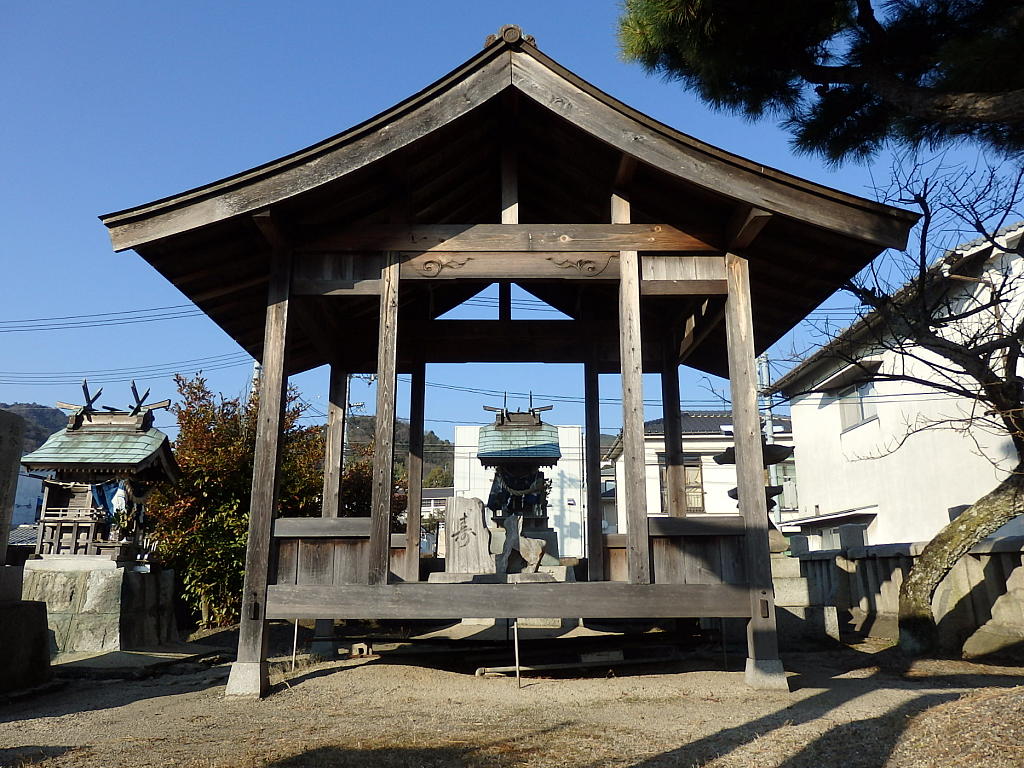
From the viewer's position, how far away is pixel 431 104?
22.8 feet

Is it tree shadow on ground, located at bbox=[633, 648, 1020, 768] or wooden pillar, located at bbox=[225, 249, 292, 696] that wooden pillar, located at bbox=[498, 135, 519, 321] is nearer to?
wooden pillar, located at bbox=[225, 249, 292, 696]

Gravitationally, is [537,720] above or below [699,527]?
below

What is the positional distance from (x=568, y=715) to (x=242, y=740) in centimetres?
222

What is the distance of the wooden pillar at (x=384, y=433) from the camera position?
21.9 ft

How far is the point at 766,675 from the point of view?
20.8 feet

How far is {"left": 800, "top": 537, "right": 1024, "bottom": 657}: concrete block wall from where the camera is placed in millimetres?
8266

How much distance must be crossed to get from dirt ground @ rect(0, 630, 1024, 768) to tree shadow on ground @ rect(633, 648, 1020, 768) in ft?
0.05

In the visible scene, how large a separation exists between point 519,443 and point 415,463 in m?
3.60

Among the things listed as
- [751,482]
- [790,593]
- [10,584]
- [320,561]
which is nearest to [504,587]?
[320,561]

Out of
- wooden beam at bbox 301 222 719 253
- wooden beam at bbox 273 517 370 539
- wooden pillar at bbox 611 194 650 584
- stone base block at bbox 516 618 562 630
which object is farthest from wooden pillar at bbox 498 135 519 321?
stone base block at bbox 516 618 562 630

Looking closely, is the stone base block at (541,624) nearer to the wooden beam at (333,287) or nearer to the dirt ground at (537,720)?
the dirt ground at (537,720)

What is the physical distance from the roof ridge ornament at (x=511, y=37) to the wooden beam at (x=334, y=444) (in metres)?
4.57

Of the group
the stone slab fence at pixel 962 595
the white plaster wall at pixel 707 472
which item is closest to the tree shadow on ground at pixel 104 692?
the stone slab fence at pixel 962 595

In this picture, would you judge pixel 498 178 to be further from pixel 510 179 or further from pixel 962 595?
pixel 962 595
